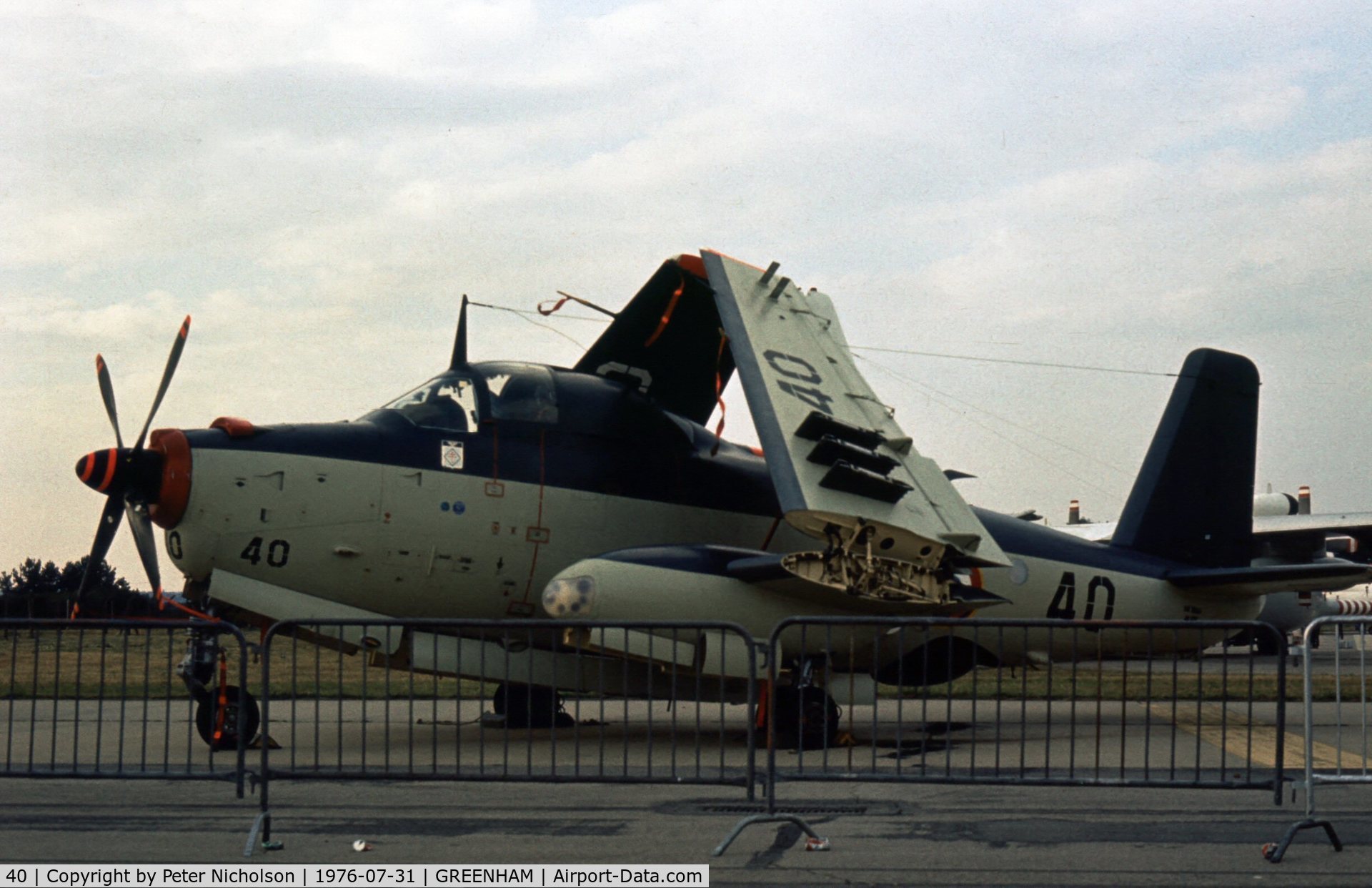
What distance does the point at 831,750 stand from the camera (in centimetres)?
1237

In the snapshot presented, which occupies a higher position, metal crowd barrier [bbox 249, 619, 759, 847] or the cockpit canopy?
the cockpit canopy

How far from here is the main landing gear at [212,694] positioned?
1083 centimetres

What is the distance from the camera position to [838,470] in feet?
39.7

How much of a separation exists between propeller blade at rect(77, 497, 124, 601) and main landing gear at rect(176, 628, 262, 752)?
3.73 ft

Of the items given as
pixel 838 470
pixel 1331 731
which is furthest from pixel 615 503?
pixel 1331 731

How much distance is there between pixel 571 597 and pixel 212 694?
2987 mm

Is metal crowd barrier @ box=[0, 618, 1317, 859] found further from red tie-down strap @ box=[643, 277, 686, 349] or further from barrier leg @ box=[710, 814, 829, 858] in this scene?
red tie-down strap @ box=[643, 277, 686, 349]

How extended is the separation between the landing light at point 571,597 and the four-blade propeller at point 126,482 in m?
3.43

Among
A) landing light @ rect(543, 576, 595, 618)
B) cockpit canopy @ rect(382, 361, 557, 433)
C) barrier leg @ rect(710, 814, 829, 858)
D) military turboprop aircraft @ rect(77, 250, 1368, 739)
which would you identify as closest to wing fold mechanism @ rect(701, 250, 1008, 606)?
military turboprop aircraft @ rect(77, 250, 1368, 739)

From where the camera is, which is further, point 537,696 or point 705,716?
point 705,716

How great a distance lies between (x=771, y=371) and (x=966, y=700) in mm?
8059

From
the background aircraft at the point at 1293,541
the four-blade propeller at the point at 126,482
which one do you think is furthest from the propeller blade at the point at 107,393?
the background aircraft at the point at 1293,541

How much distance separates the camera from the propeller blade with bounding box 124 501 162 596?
39.4ft

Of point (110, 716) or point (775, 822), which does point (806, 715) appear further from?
point (110, 716)
